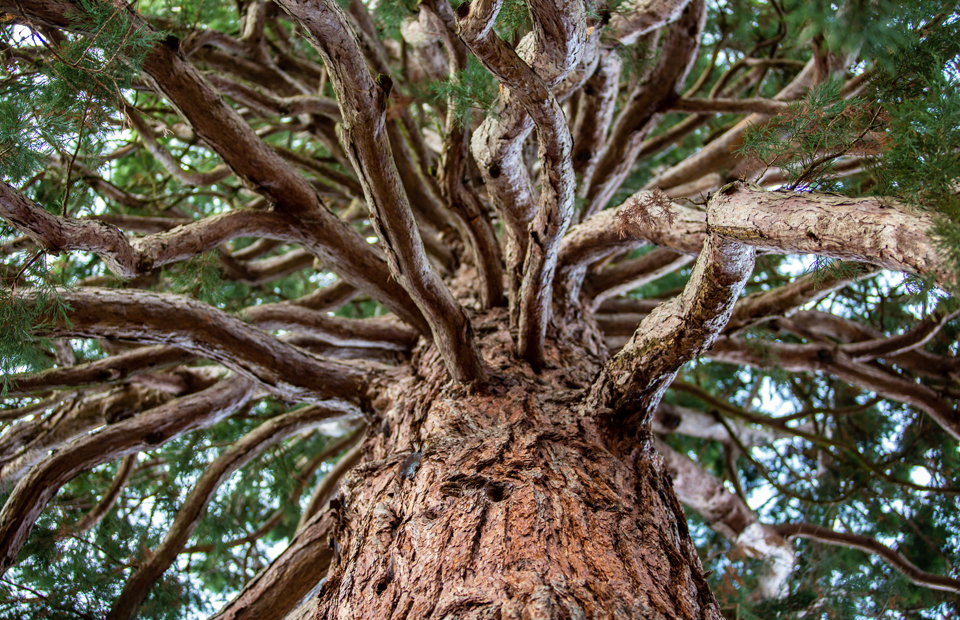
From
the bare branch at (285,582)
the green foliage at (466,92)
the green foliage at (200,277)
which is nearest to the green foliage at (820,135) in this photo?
the green foliage at (466,92)

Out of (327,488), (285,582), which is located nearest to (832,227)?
(285,582)

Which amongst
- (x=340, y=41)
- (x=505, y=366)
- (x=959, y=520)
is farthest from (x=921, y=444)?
(x=340, y=41)

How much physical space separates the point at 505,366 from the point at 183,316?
44.3 inches

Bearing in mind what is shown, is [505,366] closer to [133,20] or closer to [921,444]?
[133,20]

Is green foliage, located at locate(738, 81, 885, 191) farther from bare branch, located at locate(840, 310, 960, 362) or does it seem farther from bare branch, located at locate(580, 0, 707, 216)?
bare branch, located at locate(840, 310, 960, 362)

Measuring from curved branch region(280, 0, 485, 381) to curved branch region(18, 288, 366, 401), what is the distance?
2.06 ft

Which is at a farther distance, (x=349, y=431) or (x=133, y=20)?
(x=349, y=431)

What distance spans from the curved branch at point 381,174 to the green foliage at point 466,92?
33 centimetres

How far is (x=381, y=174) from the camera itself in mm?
1652

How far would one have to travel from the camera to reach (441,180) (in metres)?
2.18

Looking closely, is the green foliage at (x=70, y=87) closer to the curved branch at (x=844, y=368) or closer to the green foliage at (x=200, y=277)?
the green foliage at (x=200, y=277)

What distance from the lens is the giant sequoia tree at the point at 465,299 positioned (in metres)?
1.31

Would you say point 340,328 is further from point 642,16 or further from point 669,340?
point 642,16

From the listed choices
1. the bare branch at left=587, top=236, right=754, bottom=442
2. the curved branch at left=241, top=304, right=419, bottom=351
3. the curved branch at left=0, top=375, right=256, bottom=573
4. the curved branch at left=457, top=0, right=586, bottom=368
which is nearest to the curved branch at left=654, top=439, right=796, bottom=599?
the curved branch at left=241, top=304, right=419, bottom=351
